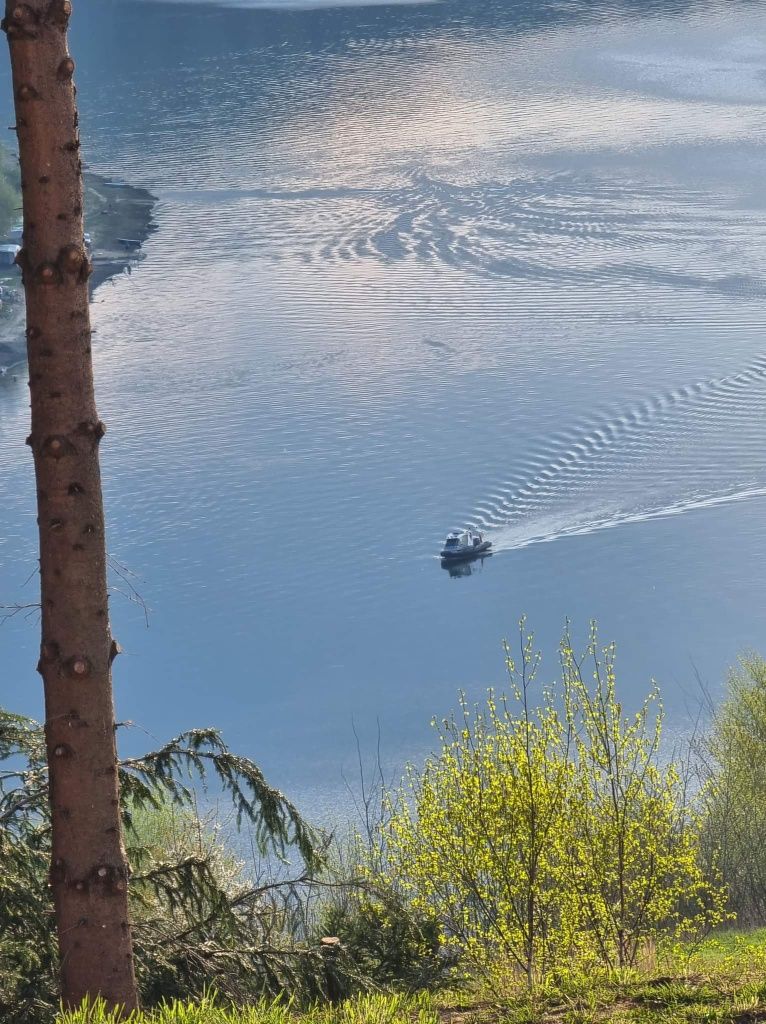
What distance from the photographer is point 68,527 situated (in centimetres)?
286

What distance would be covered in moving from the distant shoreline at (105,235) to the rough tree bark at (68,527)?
24942mm

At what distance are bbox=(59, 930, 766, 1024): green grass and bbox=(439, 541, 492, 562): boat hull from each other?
17.0m

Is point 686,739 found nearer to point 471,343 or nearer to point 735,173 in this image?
point 471,343

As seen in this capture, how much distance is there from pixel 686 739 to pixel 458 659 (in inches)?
143

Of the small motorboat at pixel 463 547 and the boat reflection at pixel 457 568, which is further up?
the small motorboat at pixel 463 547

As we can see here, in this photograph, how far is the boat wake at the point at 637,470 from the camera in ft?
71.1

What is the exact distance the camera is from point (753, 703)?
15.6 meters

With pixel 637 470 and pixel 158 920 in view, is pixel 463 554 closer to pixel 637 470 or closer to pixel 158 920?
pixel 637 470

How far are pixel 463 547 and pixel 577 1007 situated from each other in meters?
17.6

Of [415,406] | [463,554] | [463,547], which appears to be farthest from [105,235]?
[463,554]

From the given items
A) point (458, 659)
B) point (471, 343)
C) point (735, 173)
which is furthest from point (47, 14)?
point (735, 173)

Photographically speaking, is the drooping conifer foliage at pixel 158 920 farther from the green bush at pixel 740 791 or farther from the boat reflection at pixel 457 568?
the boat reflection at pixel 457 568

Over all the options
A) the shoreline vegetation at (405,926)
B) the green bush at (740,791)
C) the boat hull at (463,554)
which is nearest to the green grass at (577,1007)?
the shoreline vegetation at (405,926)

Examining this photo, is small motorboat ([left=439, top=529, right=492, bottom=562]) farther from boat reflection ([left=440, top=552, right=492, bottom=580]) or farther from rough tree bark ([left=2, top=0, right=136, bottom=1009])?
rough tree bark ([left=2, top=0, right=136, bottom=1009])
